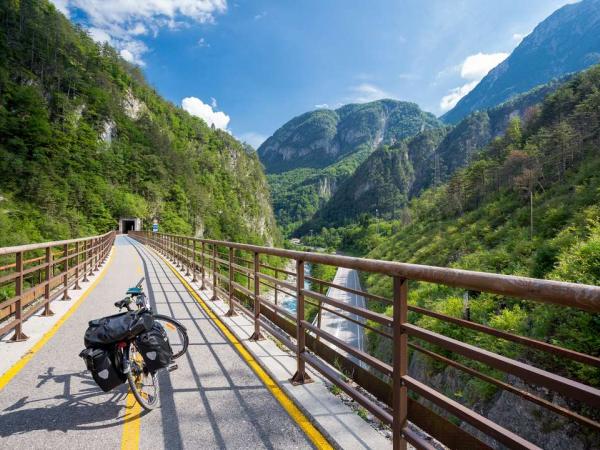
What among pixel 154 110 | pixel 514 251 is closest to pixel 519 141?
pixel 514 251

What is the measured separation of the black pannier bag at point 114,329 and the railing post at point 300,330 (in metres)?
1.59

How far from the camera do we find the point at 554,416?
813cm

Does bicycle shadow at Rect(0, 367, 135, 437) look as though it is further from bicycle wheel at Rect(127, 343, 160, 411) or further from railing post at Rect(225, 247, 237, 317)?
railing post at Rect(225, 247, 237, 317)

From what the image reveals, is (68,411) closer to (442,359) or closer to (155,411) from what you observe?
(155,411)

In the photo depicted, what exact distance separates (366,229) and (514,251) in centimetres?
11849

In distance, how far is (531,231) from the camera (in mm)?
29000

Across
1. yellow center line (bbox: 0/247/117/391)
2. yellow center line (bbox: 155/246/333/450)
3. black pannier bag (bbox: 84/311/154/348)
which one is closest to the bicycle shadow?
yellow center line (bbox: 0/247/117/391)

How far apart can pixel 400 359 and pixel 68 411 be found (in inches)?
129

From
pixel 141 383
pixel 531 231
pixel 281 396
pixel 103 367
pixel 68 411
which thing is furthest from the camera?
pixel 531 231

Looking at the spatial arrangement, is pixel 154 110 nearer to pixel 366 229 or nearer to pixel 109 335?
pixel 366 229

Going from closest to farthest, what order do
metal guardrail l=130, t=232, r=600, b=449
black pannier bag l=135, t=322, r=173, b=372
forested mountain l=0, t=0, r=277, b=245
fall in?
metal guardrail l=130, t=232, r=600, b=449
black pannier bag l=135, t=322, r=173, b=372
forested mountain l=0, t=0, r=277, b=245

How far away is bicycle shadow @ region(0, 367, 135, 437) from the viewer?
3.29 m

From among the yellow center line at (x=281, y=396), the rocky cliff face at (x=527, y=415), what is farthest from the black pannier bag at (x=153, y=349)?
the rocky cliff face at (x=527, y=415)

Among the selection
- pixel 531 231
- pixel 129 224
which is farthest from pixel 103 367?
pixel 129 224
